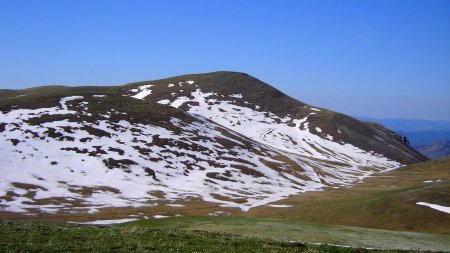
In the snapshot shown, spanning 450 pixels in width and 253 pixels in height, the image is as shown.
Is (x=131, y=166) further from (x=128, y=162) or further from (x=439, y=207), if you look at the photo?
(x=439, y=207)

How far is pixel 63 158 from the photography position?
351 feet

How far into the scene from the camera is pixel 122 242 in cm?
2308

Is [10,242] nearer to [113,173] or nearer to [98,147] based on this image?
[113,173]

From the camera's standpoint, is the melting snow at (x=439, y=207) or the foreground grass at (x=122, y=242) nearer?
the foreground grass at (x=122, y=242)

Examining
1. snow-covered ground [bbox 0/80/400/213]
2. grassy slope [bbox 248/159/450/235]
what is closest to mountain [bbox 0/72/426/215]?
snow-covered ground [bbox 0/80/400/213]

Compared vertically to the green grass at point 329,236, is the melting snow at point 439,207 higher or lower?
higher

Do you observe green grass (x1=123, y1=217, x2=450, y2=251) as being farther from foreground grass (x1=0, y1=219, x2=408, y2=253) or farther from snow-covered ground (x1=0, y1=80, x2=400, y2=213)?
snow-covered ground (x1=0, y1=80, x2=400, y2=213)

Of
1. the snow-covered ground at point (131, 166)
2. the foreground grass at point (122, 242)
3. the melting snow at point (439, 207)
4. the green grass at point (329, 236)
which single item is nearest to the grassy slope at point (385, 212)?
the melting snow at point (439, 207)

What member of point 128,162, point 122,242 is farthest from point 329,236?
point 128,162

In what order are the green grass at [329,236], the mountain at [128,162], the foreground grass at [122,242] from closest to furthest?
the foreground grass at [122,242] < the green grass at [329,236] < the mountain at [128,162]

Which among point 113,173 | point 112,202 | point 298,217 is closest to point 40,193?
point 112,202

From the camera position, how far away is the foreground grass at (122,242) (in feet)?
69.2

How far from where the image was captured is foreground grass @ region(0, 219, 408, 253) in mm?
21094

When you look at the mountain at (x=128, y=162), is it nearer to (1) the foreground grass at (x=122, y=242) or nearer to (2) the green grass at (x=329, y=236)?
(2) the green grass at (x=329, y=236)
